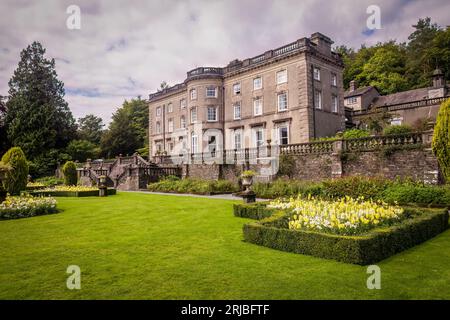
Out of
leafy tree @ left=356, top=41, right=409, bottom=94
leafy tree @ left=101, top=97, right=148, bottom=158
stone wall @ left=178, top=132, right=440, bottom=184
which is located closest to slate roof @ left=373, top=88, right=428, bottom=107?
leafy tree @ left=356, top=41, right=409, bottom=94

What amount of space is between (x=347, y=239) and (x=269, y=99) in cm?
2643

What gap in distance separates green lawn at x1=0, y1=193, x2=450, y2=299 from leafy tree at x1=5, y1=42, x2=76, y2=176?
1463 inches

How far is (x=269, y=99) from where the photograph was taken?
31.0 m

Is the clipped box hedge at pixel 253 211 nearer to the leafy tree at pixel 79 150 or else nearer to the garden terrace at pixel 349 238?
the garden terrace at pixel 349 238

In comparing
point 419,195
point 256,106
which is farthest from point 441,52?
point 419,195

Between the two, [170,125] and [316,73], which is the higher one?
[316,73]

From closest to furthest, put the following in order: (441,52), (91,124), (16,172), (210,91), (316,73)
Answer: (16,172), (316,73), (210,91), (441,52), (91,124)

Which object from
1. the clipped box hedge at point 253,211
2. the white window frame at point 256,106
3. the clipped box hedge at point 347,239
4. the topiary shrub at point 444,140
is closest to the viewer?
the clipped box hedge at point 347,239

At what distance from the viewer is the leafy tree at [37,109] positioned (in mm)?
40312

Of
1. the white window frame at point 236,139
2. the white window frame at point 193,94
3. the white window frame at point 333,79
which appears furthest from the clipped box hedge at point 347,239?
the white window frame at point 193,94

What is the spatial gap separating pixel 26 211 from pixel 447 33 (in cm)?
5520

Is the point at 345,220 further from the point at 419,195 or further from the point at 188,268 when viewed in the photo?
the point at 419,195
